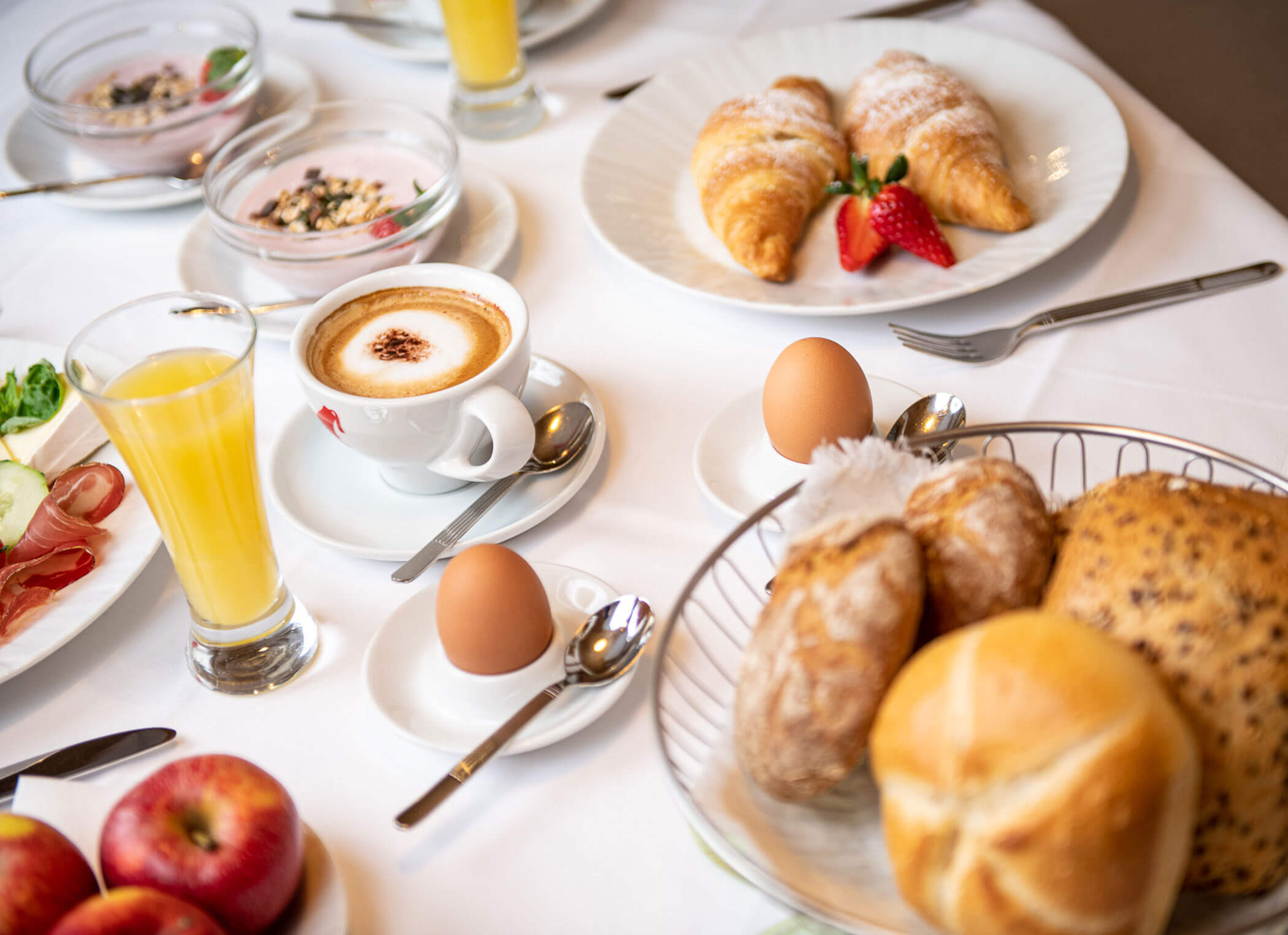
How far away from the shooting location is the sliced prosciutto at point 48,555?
0.81 meters

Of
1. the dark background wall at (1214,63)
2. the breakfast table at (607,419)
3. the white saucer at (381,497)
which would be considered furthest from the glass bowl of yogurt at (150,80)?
the dark background wall at (1214,63)

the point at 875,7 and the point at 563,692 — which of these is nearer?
the point at 563,692

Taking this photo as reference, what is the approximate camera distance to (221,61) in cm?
144

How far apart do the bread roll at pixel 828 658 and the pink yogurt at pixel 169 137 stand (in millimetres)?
1175

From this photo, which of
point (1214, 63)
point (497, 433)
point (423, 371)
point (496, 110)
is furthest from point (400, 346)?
A: point (1214, 63)

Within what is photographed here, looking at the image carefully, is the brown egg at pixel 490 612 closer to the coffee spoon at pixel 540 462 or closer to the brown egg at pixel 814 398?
the coffee spoon at pixel 540 462

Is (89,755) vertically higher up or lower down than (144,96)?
lower down

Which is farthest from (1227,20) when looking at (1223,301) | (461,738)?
(461,738)

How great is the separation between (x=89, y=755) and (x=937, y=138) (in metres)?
1.04

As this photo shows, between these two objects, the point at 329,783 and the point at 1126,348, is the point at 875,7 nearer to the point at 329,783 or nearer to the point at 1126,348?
the point at 1126,348

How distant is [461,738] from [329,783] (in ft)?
0.34

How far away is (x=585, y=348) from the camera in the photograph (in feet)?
3.51

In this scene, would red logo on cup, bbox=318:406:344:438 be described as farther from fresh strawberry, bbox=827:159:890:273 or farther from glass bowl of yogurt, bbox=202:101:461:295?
fresh strawberry, bbox=827:159:890:273

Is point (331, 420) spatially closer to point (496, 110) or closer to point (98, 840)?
point (98, 840)
